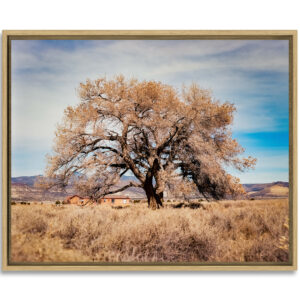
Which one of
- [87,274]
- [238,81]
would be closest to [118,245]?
[87,274]

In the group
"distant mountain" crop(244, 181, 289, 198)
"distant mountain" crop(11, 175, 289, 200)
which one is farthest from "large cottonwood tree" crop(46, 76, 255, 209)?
"distant mountain" crop(244, 181, 289, 198)

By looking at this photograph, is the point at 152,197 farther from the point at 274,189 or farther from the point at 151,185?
the point at 274,189

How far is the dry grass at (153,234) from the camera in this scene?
5.03 m

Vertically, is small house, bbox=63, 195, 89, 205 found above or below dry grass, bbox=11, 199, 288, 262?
above

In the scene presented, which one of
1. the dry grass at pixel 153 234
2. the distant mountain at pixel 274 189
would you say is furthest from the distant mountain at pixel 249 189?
the dry grass at pixel 153 234

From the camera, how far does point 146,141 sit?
552cm

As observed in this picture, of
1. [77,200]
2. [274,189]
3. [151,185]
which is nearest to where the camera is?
[274,189]

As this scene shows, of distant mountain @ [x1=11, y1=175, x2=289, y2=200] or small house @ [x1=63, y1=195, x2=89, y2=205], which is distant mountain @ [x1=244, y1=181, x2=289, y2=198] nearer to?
distant mountain @ [x1=11, y1=175, x2=289, y2=200]

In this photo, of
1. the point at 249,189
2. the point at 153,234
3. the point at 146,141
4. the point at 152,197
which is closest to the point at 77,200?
the point at 152,197

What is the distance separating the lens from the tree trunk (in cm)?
533

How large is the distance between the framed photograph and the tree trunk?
16mm

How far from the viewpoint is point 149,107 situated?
17.9 ft

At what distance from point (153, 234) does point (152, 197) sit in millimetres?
590

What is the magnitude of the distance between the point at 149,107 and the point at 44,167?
6.43 ft
